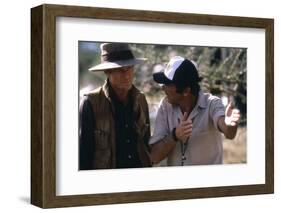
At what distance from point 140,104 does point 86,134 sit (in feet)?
0.93

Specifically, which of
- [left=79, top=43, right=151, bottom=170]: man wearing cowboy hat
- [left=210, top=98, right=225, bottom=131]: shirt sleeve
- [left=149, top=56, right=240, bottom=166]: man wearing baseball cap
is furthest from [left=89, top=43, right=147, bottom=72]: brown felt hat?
[left=210, top=98, right=225, bottom=131]: shirt sleeve

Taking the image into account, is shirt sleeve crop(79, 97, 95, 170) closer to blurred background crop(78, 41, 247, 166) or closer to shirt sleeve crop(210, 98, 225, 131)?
blurred background crop(78, 41, 247, 166)

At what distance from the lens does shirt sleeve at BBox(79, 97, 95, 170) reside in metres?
3.95

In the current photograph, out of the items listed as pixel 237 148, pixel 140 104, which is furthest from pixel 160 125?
pixel 237 148

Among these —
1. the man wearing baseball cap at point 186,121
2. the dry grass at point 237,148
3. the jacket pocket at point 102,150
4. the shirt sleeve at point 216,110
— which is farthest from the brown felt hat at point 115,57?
the dry grass at point 237,148

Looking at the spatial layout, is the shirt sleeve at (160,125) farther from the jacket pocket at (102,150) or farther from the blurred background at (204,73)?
the jacket pocket at (102,150)

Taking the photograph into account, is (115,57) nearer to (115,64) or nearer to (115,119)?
(115,64)

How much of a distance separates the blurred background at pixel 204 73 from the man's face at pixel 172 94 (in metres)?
0.03

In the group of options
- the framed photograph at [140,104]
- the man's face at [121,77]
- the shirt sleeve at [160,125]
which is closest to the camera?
the framed photograph at [140,104]

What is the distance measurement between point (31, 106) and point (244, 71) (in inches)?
40.9

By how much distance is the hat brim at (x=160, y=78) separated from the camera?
13.5 feet

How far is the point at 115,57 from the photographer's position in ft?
13.2

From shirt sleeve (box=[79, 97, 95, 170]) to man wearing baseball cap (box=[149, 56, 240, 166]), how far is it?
30cm

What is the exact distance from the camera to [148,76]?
13.4ft
